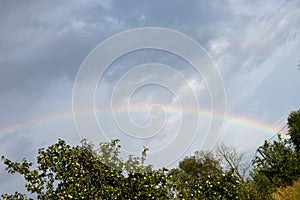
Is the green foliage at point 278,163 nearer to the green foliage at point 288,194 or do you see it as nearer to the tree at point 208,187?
the green foliage at point 288,194

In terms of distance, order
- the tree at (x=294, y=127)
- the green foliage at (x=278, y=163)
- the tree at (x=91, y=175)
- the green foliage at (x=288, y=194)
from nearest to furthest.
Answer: the tree at (x=91, y=175), the green foliage at (x=288, y=194), the green foliage at (x=278, y=163), the tree at (x=294, y=127)

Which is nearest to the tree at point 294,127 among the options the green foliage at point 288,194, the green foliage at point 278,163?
the green foliage at point 278,163

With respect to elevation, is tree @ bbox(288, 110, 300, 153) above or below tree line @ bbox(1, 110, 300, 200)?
above

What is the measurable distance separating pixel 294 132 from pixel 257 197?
4338 centimetres

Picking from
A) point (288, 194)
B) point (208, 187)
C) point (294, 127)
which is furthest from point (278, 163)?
point (294, 127)

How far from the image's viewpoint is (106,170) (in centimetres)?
1706

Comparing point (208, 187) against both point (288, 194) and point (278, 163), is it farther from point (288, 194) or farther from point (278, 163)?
point (278, 163)

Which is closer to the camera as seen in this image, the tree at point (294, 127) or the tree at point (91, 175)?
the tree at point (91, 175)

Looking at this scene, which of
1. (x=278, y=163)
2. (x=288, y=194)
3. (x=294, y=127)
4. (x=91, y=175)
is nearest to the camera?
(x=91, y=175)

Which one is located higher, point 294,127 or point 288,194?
point 294,127

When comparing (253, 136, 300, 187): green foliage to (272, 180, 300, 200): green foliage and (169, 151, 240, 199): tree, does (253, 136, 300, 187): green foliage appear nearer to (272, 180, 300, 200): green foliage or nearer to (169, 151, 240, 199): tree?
(272, 180, 300, 200): green foliage

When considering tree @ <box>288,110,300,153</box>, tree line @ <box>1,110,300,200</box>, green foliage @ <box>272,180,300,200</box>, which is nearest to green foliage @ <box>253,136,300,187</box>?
green foliage @ <box>272,180,300,200</box>

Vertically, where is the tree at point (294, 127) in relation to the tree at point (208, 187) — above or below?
above

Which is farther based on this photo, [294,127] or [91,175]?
[294,127]
